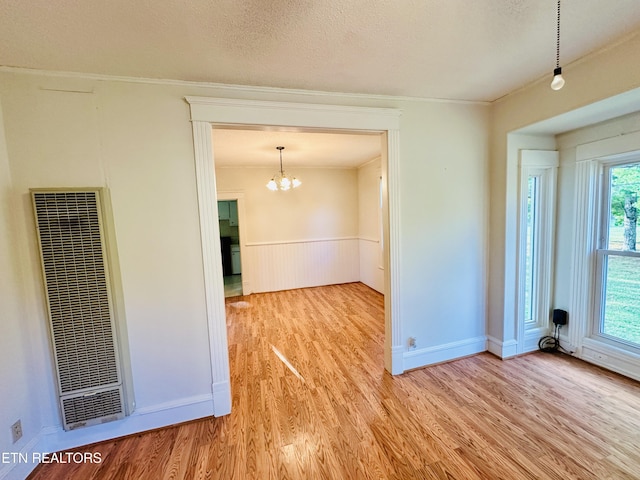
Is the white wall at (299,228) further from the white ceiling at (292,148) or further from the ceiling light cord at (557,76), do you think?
the ceiling light cord at (557,76)

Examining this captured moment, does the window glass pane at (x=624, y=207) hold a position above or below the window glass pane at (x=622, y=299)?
above

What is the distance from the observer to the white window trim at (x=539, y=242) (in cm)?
254

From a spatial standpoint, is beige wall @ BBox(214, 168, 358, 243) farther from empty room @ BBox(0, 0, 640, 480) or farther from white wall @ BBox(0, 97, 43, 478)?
white wall @ BBox(0, 97, 43, 478)

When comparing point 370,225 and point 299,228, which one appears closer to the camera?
point 370,225

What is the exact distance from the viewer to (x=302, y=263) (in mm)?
5590

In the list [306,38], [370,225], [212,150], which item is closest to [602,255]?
[306,38]

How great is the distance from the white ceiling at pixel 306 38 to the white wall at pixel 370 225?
9.72ft

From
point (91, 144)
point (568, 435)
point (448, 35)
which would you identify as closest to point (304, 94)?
A: point (448, 35)

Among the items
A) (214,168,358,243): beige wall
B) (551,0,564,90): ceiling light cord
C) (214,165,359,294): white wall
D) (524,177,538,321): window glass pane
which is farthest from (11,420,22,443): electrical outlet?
(524,177,538,321): window glass pane

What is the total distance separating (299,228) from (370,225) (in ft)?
4.73

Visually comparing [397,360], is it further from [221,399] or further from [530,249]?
[530,249]

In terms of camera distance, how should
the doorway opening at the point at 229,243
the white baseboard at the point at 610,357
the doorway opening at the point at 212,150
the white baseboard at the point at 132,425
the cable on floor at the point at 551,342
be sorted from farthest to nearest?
the doorway opening at the point at 229,243, the cable on floor at the point at 551,342, the white baseboard at the point at 610,357, the doorway opening at the point at 212,150, the white baseboard at the point at 132,425

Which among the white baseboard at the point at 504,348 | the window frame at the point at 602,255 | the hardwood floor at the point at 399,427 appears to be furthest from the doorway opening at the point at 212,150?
the window frame at the point at 602,255

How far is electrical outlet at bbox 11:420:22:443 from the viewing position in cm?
156
